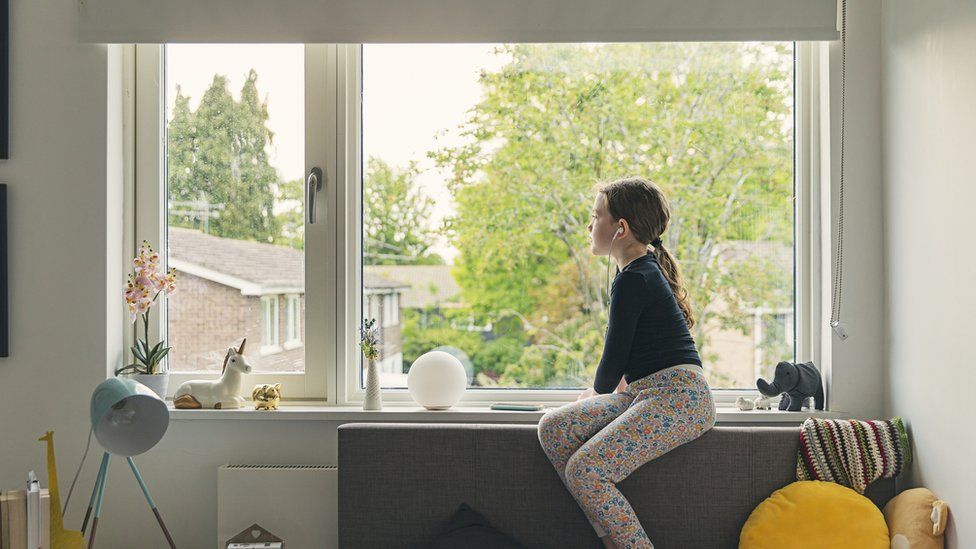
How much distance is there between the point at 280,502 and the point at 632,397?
111cm

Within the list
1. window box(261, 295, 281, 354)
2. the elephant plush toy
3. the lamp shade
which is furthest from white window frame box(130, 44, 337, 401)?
the elephant plush toy

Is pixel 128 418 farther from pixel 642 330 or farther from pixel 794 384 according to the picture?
pixel 794 384

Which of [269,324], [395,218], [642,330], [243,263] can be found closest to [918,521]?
[642,330]

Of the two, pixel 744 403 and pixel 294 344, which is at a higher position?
pixel 294 344

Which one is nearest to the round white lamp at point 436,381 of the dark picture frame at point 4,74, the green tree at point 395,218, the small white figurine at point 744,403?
the green tree at point 395,218

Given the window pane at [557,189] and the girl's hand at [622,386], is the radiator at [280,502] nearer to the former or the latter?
the window pane at [557,189]

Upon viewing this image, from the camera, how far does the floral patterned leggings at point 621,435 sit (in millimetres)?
2164

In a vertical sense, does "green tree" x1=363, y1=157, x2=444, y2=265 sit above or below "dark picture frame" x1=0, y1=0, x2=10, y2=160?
below

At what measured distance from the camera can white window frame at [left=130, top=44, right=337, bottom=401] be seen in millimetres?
2773

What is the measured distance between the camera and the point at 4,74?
8.54 ft

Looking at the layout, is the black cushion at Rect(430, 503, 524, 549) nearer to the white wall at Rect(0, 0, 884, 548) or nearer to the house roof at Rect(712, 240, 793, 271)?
the white wall at Rect(0, 0, 884, 548)

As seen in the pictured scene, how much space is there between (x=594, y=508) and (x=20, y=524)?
4.78 ft

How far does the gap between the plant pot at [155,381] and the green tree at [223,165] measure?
504mm

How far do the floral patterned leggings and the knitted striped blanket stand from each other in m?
0.29
